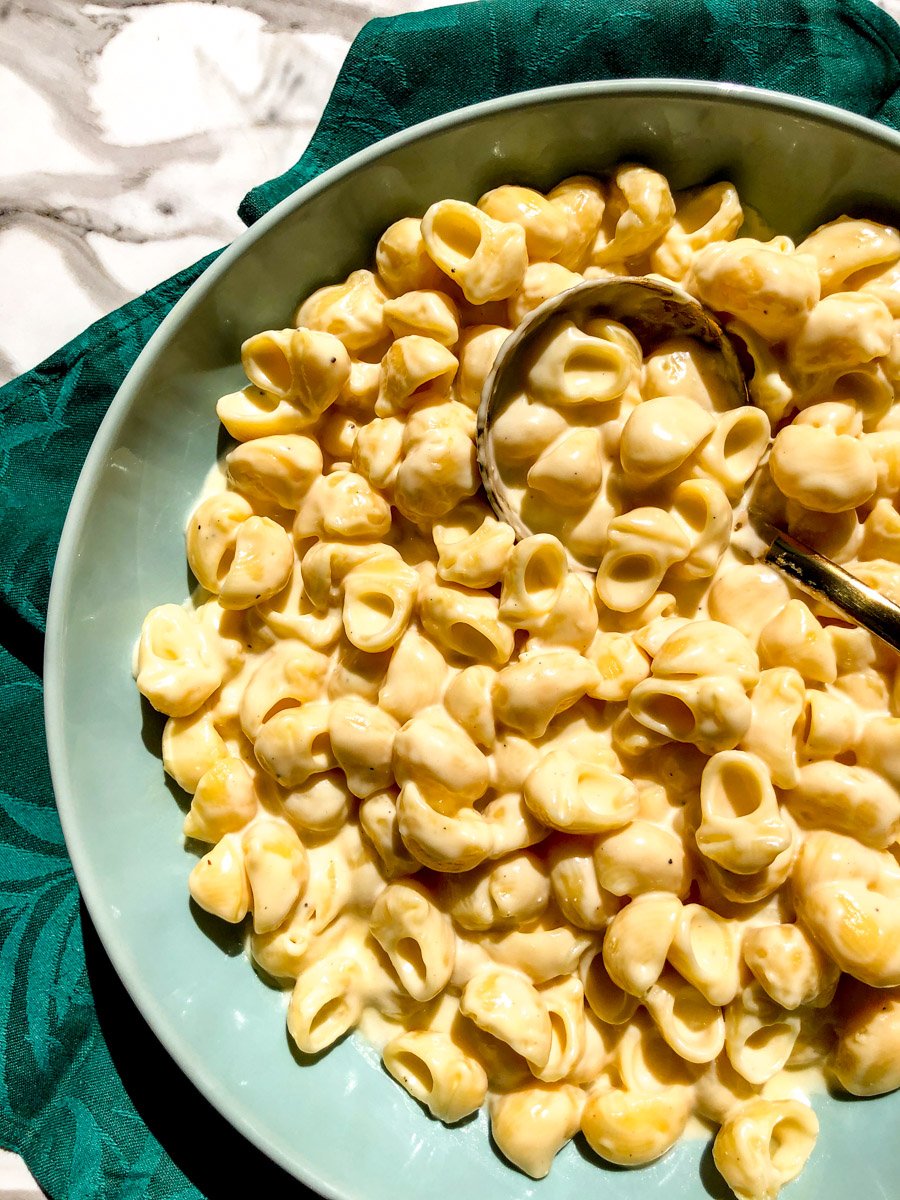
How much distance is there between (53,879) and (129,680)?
0.24 meters

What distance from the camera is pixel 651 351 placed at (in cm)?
88

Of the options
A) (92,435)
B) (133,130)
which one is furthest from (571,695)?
(133,130)

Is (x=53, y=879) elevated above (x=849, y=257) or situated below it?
below

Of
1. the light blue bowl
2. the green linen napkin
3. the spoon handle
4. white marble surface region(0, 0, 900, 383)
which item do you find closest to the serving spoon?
the spoon handle

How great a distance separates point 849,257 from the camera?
85 cm

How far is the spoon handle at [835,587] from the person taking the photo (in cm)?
79

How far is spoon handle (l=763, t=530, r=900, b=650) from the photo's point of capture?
793mm

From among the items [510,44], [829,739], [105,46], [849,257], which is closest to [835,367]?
[849,257]

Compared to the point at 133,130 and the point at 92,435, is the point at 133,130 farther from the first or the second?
the point at 92,435

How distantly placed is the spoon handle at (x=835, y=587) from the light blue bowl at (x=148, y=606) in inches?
12.8

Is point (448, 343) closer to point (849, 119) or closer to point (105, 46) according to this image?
point (849, 119)

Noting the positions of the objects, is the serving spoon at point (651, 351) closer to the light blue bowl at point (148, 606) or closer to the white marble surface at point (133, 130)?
the light blue bowl at point (148, 606)

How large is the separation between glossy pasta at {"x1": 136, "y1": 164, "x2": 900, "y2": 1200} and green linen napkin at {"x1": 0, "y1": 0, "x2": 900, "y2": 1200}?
0.18 m

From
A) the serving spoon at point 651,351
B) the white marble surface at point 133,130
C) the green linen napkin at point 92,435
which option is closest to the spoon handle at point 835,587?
the serving spoon at point 651,351
